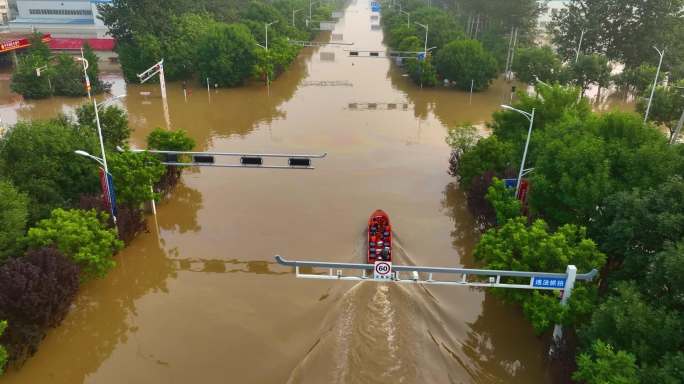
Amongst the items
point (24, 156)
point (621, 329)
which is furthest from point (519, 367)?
point (24, 156)

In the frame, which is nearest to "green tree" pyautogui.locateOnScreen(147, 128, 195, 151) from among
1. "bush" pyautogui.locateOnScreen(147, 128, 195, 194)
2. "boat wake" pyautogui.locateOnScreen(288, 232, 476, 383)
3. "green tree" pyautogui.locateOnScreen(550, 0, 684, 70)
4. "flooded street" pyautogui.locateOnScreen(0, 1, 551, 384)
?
"bush" pyautogui.locateOnScreen(147, 128, 195, 194)

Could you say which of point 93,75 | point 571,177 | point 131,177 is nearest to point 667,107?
point 571,177

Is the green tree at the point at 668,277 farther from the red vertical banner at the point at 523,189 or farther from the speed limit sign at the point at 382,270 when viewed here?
the red vertical banner at the point at 523,189

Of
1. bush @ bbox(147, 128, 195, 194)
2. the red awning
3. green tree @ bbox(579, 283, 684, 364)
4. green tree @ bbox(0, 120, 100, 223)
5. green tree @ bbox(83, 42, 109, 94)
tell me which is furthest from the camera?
the red awning

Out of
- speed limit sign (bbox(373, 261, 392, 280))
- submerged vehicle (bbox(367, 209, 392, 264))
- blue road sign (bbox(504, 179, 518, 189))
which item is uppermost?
blue road sign (bbox(504, 179, 518, 189))

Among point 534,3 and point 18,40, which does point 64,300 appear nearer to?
point 18,40

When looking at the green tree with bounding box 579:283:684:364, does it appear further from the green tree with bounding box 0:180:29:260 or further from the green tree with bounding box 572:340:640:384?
the green tree with bounding box 0:180:29:260
